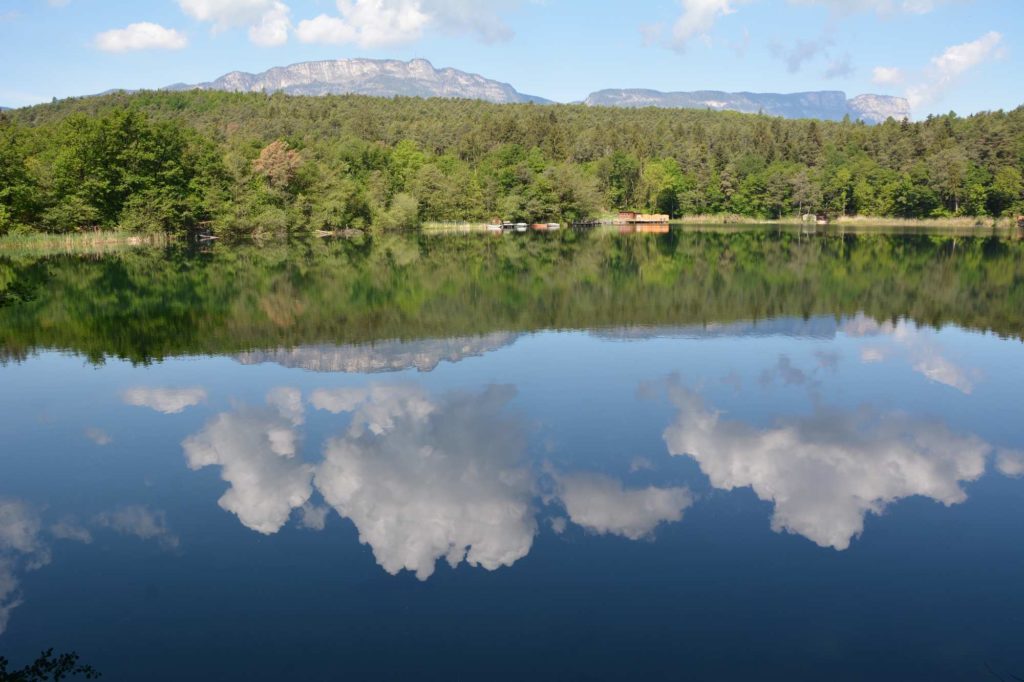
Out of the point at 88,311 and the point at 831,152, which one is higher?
the point at 831,152

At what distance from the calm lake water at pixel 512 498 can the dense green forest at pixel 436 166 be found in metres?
45.2

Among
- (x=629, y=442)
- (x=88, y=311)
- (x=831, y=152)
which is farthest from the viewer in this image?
(x=831, y=152)

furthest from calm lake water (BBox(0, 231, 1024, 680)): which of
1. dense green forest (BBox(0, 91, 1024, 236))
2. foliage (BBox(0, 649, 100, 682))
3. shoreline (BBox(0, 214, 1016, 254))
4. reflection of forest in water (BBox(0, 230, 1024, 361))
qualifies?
dense green forest (BBox(0, 91, 1024, 236))

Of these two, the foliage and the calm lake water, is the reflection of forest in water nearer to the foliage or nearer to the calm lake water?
the calm lake water

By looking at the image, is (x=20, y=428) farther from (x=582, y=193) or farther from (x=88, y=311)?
(x=582, y=193)

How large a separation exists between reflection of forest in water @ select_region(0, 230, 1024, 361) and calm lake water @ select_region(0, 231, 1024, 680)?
0.50m

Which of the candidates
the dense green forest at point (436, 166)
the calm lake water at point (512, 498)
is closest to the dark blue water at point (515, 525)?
the calm lake water at point (512, 498)

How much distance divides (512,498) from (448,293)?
75.3ft

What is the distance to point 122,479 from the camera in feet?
41.6

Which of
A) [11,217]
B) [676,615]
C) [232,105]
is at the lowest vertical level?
[676,615]

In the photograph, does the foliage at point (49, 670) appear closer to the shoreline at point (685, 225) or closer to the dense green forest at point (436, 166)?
the shoreline at point (685, 225)

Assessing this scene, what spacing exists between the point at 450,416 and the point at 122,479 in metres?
6.20

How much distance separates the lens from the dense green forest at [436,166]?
218 feet

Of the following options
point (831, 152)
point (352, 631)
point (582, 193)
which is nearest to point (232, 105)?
point (582, 193)
